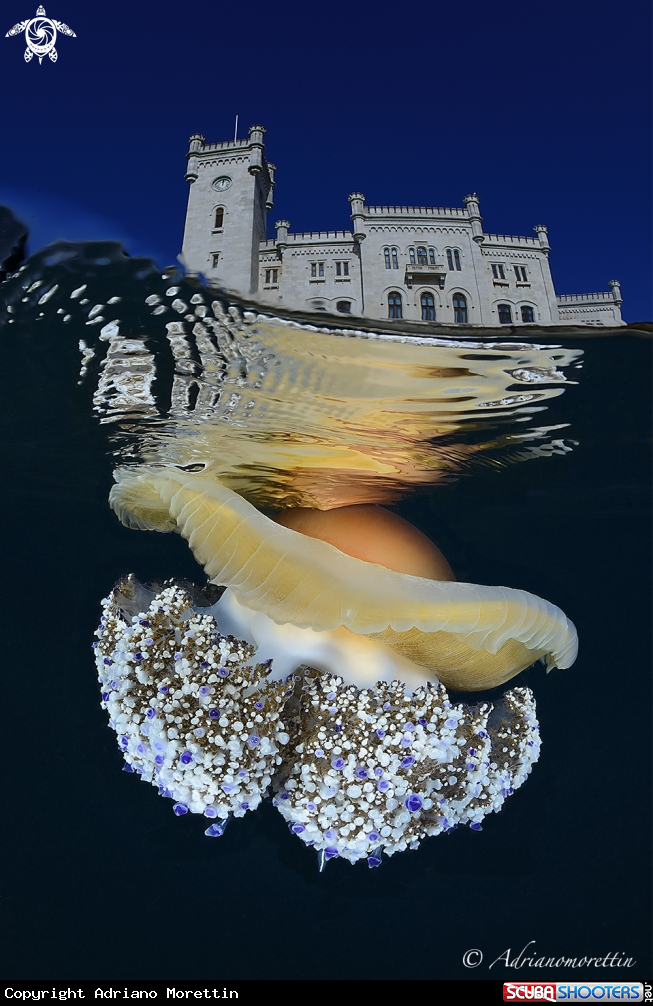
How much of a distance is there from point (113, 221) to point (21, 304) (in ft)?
1.95

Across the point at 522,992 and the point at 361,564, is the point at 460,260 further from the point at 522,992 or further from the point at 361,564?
the point at 522,992

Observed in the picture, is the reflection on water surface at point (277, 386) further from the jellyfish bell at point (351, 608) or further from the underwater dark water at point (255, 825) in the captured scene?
the jellyfish bell at point (351, 608)

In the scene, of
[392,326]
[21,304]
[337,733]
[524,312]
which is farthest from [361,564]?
[21,304]

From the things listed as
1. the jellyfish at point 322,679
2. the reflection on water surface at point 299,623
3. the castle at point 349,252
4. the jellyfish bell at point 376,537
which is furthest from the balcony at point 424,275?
the jellyfish bell at point 376,537

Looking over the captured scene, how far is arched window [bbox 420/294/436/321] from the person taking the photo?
147cm

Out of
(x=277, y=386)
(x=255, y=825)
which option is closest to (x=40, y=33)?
(x=277, y=386)

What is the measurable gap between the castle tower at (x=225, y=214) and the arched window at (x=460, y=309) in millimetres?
564

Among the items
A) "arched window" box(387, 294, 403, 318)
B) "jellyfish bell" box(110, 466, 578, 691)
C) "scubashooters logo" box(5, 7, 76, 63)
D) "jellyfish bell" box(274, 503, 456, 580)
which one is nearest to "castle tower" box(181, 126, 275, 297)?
"arched window" box(387, 294, 403, 318)

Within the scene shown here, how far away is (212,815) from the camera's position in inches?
67.1

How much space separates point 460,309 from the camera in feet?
5.08

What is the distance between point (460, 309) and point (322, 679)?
1249 mm

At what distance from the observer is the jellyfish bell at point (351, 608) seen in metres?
1.62

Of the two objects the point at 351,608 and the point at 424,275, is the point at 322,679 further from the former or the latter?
the point at 424,275

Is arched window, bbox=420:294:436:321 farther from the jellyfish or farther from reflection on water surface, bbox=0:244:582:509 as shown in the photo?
the jellyfish
